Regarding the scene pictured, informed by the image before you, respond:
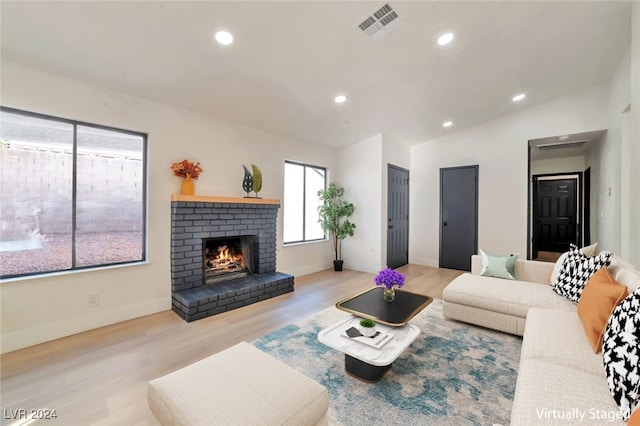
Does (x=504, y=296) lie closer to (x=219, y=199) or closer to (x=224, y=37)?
(x=219, y=199)

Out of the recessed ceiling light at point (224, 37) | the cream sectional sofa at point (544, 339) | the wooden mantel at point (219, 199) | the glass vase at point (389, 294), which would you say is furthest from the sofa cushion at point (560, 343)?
the wooden mantel at point (219, 199)

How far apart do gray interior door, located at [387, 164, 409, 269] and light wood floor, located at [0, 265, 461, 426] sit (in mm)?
2318

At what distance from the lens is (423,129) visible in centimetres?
510

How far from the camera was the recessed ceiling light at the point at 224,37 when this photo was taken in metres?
2.27

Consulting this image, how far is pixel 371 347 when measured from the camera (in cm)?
182

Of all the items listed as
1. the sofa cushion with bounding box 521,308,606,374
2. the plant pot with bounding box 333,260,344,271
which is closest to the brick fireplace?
the plant pot with bounding box 333,260,344,271

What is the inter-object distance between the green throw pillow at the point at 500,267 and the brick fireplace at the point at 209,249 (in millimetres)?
2622

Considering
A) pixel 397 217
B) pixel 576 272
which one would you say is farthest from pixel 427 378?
pixel 397 217

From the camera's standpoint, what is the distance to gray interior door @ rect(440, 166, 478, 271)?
17.5 feet

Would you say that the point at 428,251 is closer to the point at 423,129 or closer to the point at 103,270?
the point at 423,129

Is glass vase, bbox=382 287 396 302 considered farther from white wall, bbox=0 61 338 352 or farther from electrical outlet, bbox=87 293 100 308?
electrical outlet, bbox=87 293 100 308

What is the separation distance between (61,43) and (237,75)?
1423 mm

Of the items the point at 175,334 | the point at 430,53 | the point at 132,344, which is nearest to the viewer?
the point at 132,344

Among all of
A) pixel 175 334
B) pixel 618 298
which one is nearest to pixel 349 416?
pixel 618 298
